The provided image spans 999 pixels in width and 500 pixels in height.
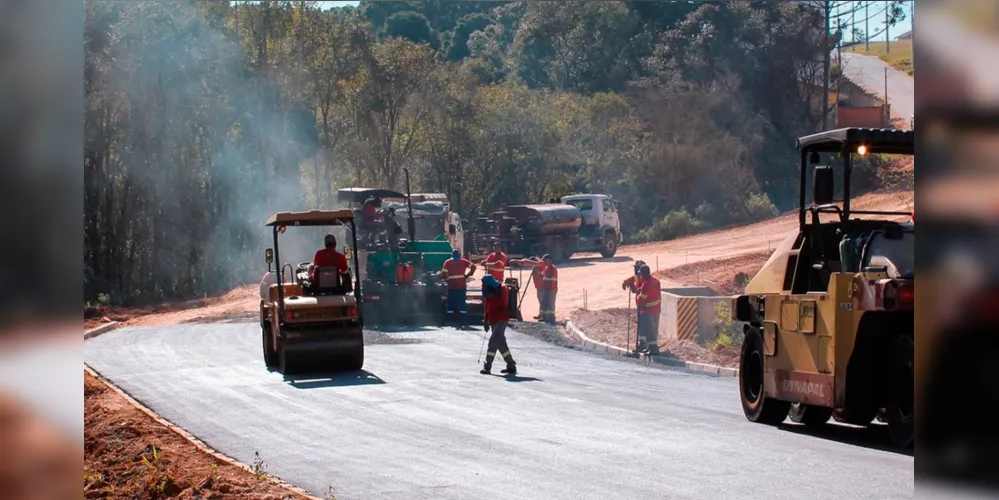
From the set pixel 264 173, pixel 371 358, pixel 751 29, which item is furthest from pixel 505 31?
pixel 371 358

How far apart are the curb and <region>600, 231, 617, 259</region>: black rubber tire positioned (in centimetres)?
1992

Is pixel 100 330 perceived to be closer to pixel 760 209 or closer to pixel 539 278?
pixel 539 278

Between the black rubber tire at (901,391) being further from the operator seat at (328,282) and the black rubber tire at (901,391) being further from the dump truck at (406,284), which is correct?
the dump truck at (406,284)

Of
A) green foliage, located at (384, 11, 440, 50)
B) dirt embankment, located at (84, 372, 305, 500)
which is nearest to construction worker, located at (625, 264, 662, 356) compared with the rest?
dirt embankment, located at (84, 372, 305, 500)

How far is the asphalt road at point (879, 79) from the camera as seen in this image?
65.8 m

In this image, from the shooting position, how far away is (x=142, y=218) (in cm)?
4300

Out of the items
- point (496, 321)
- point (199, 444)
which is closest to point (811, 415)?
point (496, 321)

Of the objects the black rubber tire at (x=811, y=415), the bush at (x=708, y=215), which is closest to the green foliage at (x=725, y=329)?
the black rubber tire at (x=811, y=415)

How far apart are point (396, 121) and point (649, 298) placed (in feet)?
122

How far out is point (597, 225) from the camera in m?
45.4

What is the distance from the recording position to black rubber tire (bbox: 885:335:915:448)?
34.6ft

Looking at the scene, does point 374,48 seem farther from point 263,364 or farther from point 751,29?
point 263,364

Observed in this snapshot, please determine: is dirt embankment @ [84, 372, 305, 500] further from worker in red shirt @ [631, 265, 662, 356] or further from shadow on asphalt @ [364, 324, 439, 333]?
shadow on asphalt @ [364, 324, 439, 333]

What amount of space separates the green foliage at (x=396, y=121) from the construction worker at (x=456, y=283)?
50.1ft
